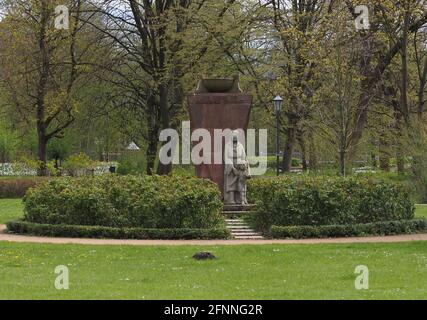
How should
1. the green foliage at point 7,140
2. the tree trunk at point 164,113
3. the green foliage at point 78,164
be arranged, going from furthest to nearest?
the green foliage at point 7,140, the green foliage at point 78,164, the tree trunk at point 164,113

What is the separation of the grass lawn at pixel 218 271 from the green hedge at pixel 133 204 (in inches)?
97.3

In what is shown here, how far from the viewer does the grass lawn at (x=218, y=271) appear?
34.2ft

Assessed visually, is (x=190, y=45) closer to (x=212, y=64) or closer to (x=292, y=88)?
(x=212, y=64)

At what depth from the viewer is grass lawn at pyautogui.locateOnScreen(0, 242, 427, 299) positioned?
10422 mm

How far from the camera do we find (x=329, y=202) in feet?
60.8

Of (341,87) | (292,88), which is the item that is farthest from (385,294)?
(292,88)

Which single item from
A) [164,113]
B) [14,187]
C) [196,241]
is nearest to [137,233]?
[196,241]

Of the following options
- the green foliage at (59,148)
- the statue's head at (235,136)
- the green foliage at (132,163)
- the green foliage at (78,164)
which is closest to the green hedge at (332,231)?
the statue's head at (235,136)

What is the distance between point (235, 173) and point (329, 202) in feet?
11.9

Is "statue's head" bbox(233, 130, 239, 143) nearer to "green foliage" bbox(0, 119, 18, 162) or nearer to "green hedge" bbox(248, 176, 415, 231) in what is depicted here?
"green hedge" bbox(248, 176, 415, 231)

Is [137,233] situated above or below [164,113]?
below

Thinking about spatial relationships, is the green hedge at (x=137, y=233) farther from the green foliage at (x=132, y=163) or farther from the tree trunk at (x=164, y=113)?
the green foliage at (x=132, y=163)

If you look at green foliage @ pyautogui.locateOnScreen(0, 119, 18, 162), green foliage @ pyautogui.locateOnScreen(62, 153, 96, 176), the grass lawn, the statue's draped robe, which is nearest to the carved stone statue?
the statue's draped robe

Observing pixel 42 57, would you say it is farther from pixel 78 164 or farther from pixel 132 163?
pixel 132 163
